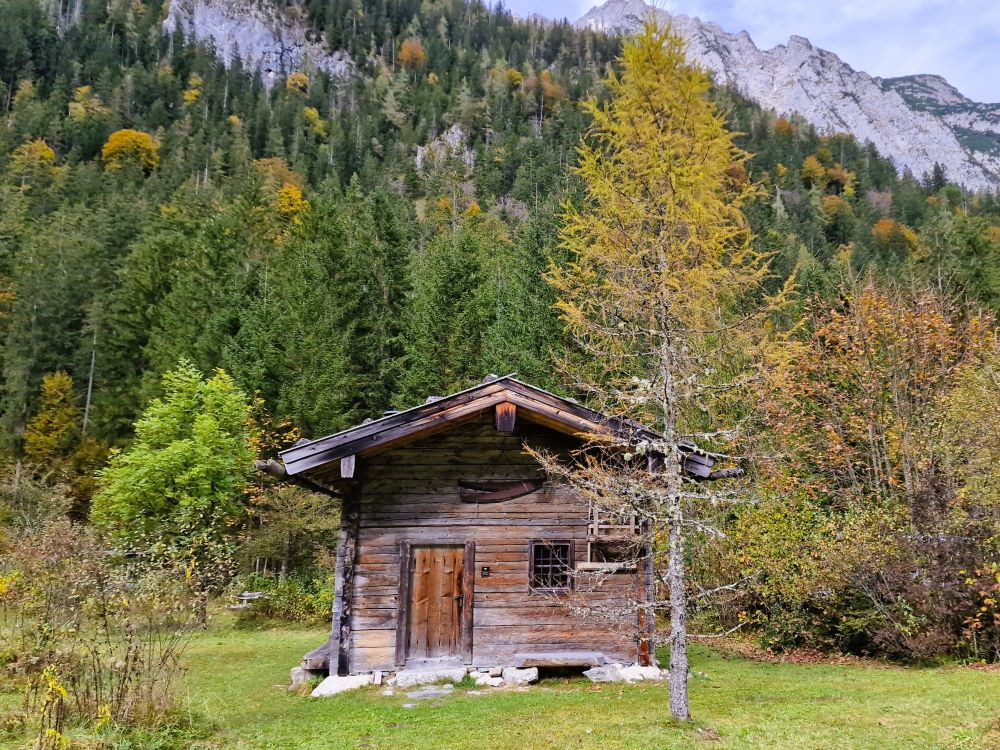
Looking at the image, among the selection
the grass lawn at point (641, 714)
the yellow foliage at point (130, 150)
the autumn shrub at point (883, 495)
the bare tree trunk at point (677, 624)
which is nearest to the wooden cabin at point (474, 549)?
the grass lawn at point (641, 714)

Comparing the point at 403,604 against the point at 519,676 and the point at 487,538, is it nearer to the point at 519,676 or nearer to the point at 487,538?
the point at 487,538

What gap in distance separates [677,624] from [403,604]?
19.6ft

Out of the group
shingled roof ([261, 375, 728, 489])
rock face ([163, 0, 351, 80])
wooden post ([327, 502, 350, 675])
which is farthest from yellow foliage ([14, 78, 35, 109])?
wooden post ([327, 502, 350, 675])

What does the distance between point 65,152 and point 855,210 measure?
10572 centimetres

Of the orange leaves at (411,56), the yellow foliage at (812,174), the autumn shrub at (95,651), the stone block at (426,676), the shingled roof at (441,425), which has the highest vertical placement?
the orange leaves at (411,56)

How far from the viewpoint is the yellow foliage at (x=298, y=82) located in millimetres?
122438

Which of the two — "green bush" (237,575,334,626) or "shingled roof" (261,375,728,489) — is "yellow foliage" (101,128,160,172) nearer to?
"green bush" (237,575,334,626)

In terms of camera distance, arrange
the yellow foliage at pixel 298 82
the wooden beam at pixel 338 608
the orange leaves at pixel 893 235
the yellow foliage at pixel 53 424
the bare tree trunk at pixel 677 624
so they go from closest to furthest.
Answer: the bare tree trunk at pixel 677 624 → the wooden beam at pixel 338 608 → the yellow foliage at pixel 53 424 → the orange leaves at pixel 893 235 → the yellow foliage at pixel 298 82

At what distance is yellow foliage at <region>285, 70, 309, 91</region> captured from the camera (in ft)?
402

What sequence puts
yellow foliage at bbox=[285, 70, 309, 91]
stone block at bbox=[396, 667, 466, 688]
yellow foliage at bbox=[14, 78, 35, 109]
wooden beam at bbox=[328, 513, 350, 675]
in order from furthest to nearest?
A: yellow foliage at bbox=[285, 70, 309, 91], yellow foliage at bbox=[14, 78, 35, 109], wooden beam at bbox=[328, 513, 350, 675], stone block at bbox=[396, 667, 466, 688]

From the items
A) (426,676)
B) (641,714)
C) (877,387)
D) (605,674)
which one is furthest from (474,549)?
(877,387)

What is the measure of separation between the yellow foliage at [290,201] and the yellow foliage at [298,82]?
63.1 meters

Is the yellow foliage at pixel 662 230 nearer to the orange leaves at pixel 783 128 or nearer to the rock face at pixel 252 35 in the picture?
the orange leaves at pixel 783 128

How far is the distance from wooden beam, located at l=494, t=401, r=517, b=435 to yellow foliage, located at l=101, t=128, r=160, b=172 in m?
82.9
